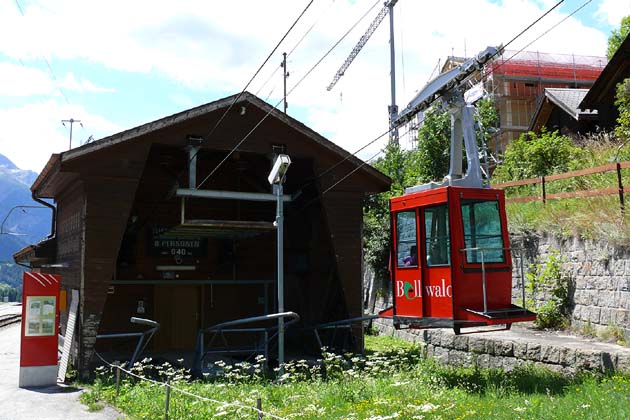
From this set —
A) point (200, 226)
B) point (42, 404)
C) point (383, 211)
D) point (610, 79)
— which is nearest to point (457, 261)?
point (200, 226)

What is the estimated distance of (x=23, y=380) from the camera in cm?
1341

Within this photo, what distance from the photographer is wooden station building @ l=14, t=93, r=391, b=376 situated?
14.1m

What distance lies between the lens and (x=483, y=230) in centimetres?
1077

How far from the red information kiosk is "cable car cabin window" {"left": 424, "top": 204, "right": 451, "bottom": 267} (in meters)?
8.69

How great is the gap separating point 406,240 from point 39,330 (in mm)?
8501

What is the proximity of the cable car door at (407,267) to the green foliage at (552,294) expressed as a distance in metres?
3.36

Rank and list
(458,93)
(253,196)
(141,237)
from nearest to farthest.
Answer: (458,93) < (253,196) < (141,237)

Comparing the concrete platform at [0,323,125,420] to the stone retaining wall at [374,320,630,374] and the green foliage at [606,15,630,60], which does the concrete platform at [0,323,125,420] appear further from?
the green foliage at [606,15,630,60]

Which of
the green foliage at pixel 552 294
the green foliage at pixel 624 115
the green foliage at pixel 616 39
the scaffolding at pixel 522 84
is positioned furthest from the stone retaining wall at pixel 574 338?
the scaffolding at pixel 522 84

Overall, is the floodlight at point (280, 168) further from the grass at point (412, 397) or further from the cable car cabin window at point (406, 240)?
the grass at point (412, 397)

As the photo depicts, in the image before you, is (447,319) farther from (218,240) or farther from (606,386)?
(218,240)

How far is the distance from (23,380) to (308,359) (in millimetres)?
6802

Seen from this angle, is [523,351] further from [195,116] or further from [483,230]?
[195,116]

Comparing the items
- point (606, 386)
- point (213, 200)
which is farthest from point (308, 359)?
point (606, 386)
